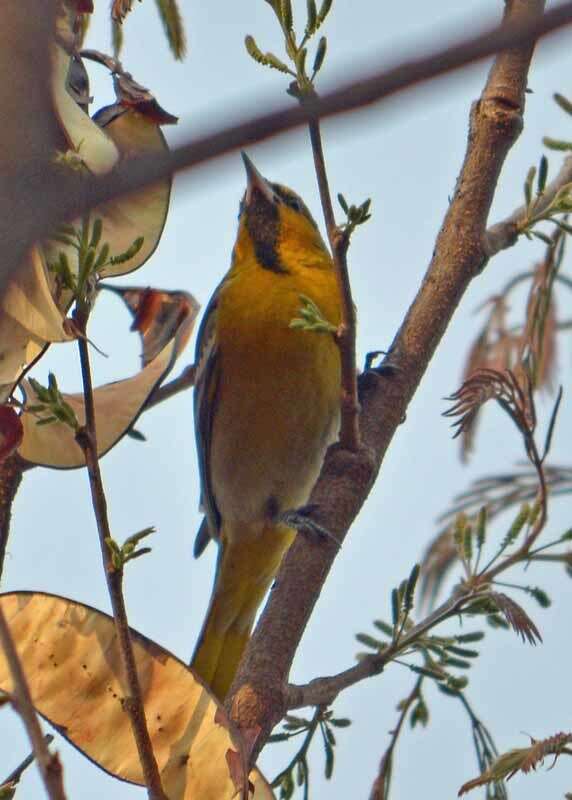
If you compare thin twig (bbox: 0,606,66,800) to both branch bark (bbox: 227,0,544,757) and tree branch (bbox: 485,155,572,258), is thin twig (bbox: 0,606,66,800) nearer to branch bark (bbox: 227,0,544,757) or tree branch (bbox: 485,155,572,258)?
branch bark (bbox: 227,0,544,757)

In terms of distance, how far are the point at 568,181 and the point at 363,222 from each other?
846 millimetres

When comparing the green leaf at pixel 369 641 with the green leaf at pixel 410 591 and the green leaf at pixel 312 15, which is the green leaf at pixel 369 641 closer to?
the green leaf at pixel 410 591

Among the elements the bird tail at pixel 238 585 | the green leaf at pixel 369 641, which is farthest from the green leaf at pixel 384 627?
the bird tail at pixel 238 585

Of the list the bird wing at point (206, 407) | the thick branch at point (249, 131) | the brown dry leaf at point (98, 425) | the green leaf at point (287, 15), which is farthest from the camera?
the bird wing at point (206, 407)

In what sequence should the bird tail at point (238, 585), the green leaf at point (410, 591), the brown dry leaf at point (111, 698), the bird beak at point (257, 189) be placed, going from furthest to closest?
the bird beak at point (257, 189) → the bird tail at point (238, 585) → the green leaf at point (410, 591) → the brown dry leaf at point (111, 698)

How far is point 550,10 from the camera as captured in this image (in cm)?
61

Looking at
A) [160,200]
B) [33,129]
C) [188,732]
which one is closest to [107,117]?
[160,200]

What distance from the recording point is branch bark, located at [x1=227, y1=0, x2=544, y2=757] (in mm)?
2053

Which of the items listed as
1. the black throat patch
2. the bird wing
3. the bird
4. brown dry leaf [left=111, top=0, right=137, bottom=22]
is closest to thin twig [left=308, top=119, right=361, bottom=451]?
brown dry leaf [left=111, top=0, right=137, bottom=22]

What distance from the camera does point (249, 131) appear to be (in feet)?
2.01

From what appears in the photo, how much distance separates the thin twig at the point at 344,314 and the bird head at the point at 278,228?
86.9 inches

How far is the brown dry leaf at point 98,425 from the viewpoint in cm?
214

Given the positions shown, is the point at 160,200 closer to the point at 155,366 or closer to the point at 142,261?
the point at 142,261

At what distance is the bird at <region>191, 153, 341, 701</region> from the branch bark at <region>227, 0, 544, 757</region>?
4.71 ft
